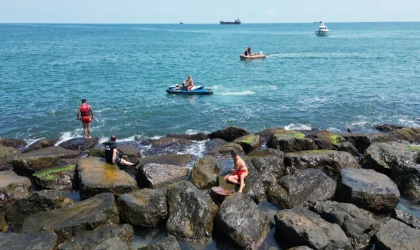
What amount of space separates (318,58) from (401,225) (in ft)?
185

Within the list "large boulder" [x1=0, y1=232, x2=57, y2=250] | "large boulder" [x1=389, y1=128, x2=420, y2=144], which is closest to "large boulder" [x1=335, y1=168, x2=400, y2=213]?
"large boulder" [x1=389, y1=128, x2=420, y2=144]

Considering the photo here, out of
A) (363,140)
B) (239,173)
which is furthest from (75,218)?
(363,140)

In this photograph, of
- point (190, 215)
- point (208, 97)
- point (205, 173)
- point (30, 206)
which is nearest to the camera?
point (190, 215)

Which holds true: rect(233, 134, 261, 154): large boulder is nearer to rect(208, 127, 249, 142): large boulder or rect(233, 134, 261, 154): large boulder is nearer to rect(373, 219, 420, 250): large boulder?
rect(208, 127, 249, 142): large boulder

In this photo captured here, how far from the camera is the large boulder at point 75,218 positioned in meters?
10.9

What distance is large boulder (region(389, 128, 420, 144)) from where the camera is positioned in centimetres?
2134

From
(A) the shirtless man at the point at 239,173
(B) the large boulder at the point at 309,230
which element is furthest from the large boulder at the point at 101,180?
(B) the large boulder at the point at 309,230

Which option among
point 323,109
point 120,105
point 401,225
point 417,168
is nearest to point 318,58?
point 323,109

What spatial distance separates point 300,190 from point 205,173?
369 centimetres

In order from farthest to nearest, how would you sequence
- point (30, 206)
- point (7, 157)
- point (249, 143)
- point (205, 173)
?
point (249, 143) < point (7, 157) < point (205, 173) < point (30, 206)

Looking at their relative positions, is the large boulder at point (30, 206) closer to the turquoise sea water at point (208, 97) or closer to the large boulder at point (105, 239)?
the large boulder at point (105, 239)

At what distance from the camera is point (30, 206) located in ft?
40.3

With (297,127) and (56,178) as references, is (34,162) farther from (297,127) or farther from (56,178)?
(297,127)

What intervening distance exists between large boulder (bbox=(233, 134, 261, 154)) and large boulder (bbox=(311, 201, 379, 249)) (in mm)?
7757
